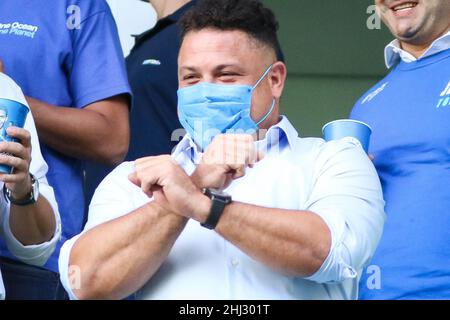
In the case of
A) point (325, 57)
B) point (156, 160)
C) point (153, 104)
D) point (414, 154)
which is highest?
point (156, 160)

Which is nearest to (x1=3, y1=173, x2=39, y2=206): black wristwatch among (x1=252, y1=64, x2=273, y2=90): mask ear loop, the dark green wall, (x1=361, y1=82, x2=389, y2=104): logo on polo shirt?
(x1=252, y1=64, x2=273, y2=90): mask ear loop

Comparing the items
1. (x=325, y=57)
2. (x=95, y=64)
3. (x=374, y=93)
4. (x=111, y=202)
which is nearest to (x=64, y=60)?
(x=95, y=64)

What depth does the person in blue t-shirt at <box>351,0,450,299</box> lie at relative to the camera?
9.30 ft

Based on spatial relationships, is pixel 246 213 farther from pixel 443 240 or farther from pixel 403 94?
pixel 403 94

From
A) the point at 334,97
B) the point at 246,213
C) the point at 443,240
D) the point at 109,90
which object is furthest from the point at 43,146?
the point at 334,97

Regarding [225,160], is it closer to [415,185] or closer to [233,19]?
[233,19]

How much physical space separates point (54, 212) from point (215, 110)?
1.65ft

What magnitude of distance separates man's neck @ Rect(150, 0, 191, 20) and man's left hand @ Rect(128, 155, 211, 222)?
155cm

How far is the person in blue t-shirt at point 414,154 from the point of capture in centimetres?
284

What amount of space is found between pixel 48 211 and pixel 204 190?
0.54 meters

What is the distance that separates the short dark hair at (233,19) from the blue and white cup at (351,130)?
10.5 inches

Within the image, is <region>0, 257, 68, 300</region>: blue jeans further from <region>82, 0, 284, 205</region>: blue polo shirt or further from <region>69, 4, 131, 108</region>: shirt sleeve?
<region>82, 0, 284, 205</region>: blue polo shirt

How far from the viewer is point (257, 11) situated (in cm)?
289

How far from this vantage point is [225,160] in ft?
7.77
